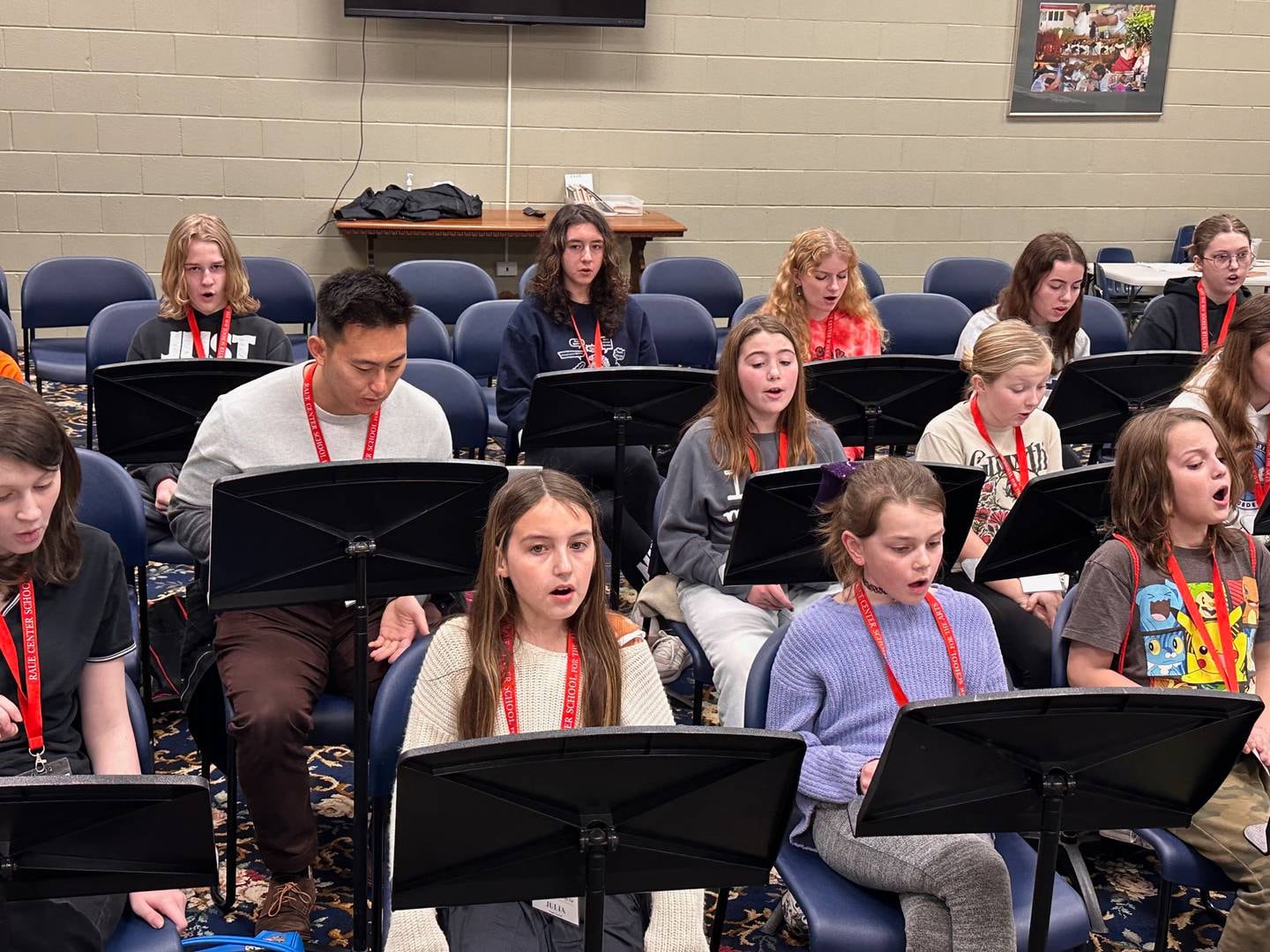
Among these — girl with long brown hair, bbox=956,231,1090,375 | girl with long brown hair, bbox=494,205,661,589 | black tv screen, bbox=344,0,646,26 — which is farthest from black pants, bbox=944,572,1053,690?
black tv screen, bbox=344,0,646,26

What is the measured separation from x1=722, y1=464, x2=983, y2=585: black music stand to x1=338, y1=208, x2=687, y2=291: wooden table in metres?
4.25

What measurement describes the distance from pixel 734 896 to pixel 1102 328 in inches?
142

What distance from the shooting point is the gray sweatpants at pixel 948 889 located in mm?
2125

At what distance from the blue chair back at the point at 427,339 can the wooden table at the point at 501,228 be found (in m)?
1.95

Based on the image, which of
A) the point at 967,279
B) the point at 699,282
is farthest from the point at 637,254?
the point at 967,279

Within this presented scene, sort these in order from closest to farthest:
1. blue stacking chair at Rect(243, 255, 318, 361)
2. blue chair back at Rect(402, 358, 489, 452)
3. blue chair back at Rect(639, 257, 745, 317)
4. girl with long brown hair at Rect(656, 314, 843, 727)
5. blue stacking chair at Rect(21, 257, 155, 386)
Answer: girl with long brown hair at Rect(656, 314, 843, 727)
blue chair back at Rect(402, 358, 489, 452)
blue stacking chair at Rect(21, 257, 155, 386)
blue stacking chair at Rect(243, 255, 318, 361)
blue chair back at Rect(639, 257, 745, 317)

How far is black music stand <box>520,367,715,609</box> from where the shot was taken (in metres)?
3.49

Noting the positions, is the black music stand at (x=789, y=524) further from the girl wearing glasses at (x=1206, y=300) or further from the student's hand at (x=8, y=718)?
the girl wearing glasses at (x=1206, y=300)

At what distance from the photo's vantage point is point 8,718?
2.11m

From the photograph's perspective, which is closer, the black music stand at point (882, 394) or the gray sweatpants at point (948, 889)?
the gray sweatpants at point (948, 889)

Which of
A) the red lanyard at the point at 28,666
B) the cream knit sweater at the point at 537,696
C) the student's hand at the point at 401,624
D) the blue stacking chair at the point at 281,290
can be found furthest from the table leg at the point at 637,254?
the red lanyard at the point at 28,666

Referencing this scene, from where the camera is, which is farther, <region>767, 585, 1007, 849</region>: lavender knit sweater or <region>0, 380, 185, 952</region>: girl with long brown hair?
<region>767, 585, 1007, 849</region>: lavender knit sweater

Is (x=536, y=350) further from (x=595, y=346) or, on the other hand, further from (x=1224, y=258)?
(x=1224, y=258)

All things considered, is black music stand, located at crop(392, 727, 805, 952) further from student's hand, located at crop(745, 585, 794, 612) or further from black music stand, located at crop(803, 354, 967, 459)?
black music stand, located at crop(803, 354, 967, 459)
